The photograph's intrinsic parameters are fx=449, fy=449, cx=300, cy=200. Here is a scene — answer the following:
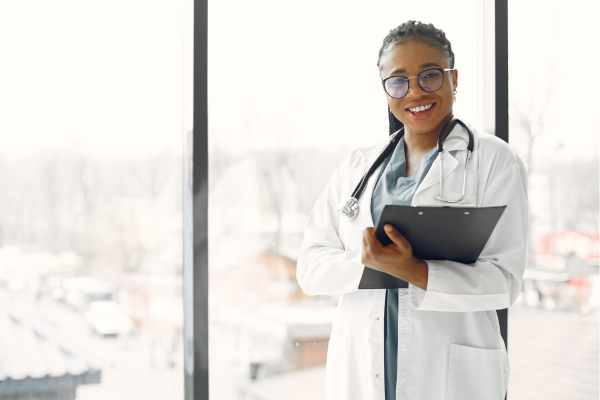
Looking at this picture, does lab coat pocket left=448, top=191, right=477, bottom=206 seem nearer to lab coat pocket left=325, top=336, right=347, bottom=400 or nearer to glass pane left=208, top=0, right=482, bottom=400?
lab coat pocket left=325, top=336, right=347, bottom=400

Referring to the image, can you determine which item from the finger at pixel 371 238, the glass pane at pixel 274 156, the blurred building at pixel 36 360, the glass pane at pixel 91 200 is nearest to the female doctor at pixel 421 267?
the finger at pixel 371 238

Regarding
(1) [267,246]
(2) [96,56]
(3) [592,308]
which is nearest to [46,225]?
(2) [96,56]

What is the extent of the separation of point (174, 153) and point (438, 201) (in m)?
1.01

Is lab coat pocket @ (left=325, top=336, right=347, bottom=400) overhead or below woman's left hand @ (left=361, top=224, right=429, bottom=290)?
below

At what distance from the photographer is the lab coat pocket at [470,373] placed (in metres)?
1.04

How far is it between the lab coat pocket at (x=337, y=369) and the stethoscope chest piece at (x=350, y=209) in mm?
326

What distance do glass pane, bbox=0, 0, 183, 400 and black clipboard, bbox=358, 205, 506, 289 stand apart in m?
1.03

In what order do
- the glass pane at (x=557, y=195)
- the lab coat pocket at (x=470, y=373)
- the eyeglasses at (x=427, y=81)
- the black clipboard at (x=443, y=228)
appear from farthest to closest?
the glass pane at (x=557, y=195)
the eyeglasses at (x=427, y=81)
the lab coat pocket at (x=470, y=373)
the black clipboard at (x=443, y=228)

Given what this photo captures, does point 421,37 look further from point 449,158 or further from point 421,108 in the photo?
point 449,158

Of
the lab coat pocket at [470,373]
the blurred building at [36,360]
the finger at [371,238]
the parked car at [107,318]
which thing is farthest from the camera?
the parked car at [107,318]

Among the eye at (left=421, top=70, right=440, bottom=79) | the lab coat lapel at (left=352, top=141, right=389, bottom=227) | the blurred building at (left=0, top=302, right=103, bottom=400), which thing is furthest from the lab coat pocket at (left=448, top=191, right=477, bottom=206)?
the blurred building at (left=0, top=302, right=103, bottom=400)

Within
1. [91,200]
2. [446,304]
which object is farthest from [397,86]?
[91,200]

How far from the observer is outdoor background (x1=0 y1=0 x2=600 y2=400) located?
153 cm

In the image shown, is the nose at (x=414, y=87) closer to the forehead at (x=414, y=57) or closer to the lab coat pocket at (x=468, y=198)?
the forehead at (x=414, y=57)
